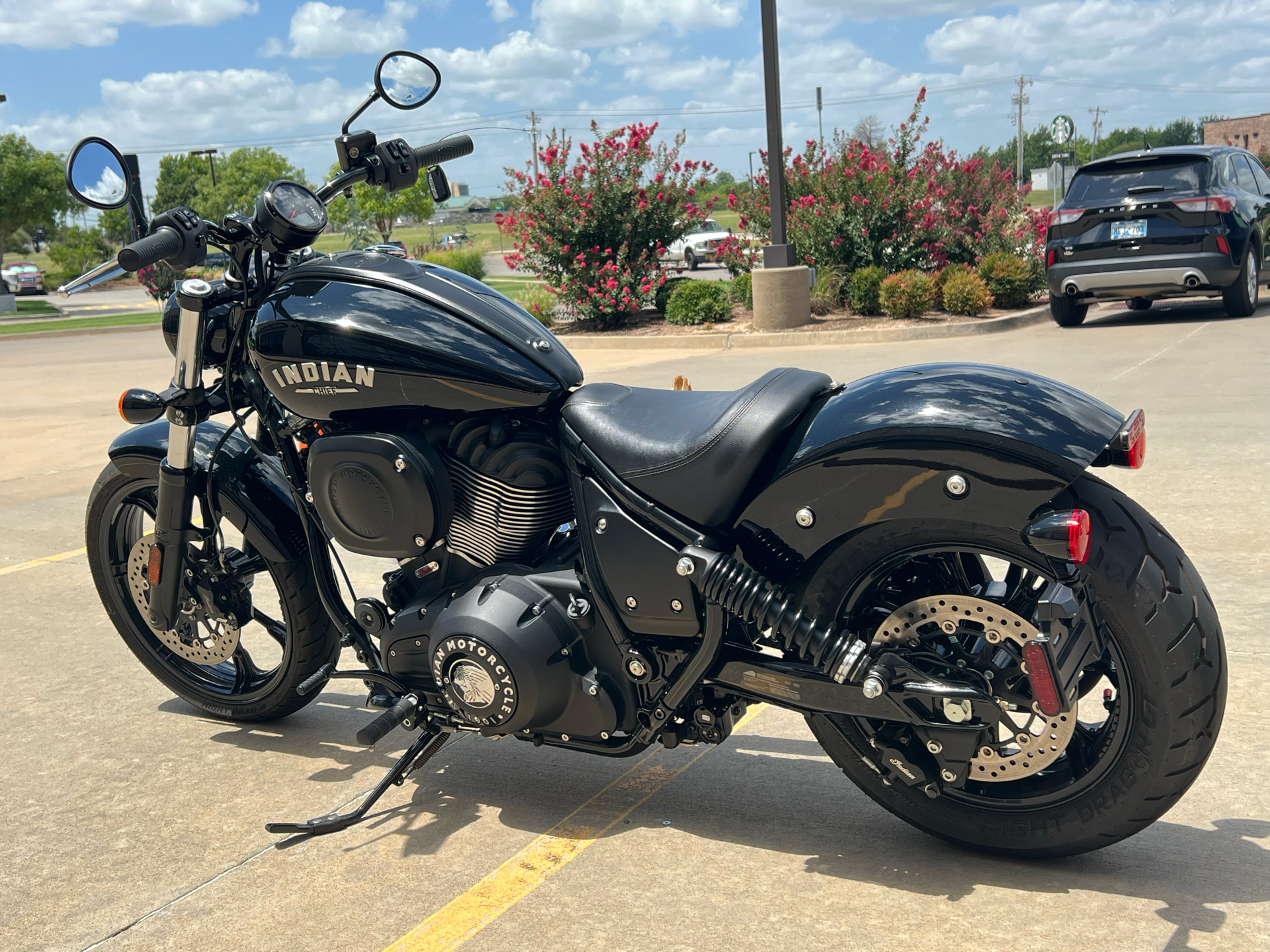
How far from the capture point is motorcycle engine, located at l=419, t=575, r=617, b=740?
9.36ft

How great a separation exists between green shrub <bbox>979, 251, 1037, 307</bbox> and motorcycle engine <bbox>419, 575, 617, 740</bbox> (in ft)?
41.7

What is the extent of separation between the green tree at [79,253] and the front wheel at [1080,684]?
146 ft

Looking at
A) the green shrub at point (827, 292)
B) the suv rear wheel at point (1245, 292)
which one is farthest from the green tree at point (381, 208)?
the suv rear wheel at point (1245, 292)

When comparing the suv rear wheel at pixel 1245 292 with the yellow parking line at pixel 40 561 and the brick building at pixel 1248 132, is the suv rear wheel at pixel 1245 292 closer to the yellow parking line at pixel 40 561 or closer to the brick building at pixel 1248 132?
the yellow parking line at pixel 40 561

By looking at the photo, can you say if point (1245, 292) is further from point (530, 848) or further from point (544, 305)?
point (530, 848)

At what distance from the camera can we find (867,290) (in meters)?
14.7

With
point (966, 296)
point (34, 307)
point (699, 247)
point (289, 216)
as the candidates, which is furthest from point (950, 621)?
point (34, 307)

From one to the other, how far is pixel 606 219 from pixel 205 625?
13051mm

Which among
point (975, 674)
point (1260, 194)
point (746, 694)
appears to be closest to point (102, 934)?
point (746, 694)

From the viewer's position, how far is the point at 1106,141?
10725cm

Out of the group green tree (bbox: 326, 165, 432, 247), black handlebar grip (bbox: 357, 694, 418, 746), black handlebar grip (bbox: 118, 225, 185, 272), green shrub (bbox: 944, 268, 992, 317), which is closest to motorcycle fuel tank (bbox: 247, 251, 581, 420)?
black handlebar grip (bbox: 118, 225, 185, 272)

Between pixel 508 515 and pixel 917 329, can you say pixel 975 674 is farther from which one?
pixel 917 329

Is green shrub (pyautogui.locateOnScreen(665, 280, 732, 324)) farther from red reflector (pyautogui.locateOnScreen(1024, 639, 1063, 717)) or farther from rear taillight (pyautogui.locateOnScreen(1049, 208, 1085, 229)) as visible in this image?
red reflector (pyautogui.locateOnScreen(1024, 639, 1063, 717))

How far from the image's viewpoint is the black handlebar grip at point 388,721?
303 cm
